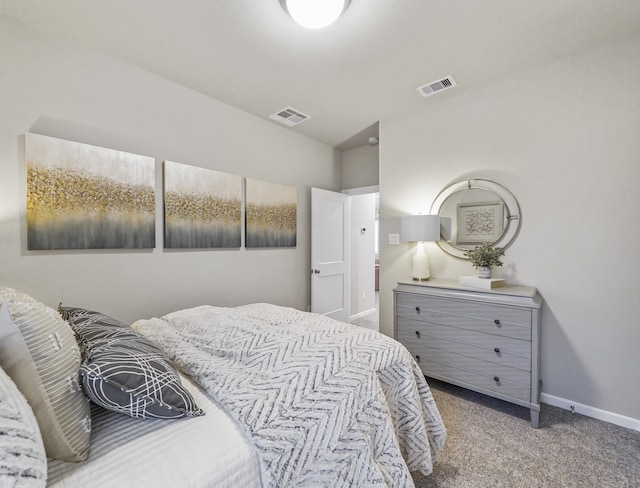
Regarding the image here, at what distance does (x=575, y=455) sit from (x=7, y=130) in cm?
410

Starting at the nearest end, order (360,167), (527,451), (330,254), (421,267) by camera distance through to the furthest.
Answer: (527,451) → (421,267) → (330,254) → (360,167)

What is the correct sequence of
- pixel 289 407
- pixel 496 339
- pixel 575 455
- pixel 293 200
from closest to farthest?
pixel 289 407, pixel 575 455, pixel 496 339, pixel 293 200

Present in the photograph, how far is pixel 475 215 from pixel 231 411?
2.64 meters

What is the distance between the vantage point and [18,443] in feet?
2.10

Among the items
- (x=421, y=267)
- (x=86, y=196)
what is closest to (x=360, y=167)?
(x=421, y=267)

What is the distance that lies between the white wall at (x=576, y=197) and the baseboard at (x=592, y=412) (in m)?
0.03

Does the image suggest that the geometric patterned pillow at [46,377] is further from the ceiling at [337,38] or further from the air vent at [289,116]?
the air vent at [289,116]

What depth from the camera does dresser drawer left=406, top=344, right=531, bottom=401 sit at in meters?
2.09

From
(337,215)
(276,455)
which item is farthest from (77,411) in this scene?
(337,215)

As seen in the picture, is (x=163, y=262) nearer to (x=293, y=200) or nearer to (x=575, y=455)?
(x=293, y=200)

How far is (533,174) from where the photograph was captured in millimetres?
2469

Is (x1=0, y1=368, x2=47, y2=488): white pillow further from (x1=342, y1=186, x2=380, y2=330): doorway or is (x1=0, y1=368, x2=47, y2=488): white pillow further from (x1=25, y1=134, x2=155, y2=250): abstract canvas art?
(x1=342, y1=186, x2=380, y2=330): doorway

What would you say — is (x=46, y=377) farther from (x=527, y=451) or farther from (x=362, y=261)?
(x=362, y=261)

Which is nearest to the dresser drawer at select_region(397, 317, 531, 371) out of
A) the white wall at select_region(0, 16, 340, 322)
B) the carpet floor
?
the carpet floor
